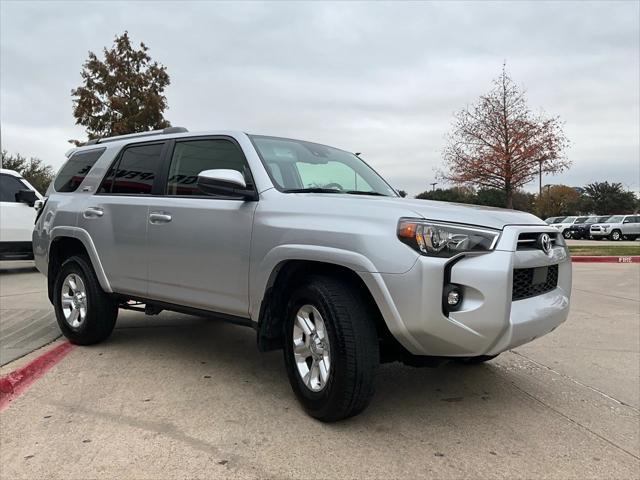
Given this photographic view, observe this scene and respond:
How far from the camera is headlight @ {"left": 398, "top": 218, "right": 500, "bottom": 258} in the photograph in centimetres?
295

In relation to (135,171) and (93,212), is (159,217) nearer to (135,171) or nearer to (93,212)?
(135,171)

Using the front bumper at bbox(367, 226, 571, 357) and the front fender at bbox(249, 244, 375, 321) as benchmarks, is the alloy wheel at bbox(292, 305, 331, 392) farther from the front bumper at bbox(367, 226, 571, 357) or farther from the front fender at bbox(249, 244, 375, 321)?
the front bumper at bbox(367, 226, 571, 357)

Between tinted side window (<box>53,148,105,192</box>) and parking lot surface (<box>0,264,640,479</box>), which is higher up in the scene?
tinted side window (<box>53,148,105,192</box>)

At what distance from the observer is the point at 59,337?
5.34 metres

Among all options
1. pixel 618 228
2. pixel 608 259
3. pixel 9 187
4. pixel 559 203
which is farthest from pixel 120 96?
pixel 559 203

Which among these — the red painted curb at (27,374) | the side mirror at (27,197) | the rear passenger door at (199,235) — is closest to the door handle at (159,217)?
the rear passenger door at (199,235)

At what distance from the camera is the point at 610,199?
221ft

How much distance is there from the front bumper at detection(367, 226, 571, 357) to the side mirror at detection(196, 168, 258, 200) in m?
1.20

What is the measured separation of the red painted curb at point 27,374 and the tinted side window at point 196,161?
170 cm

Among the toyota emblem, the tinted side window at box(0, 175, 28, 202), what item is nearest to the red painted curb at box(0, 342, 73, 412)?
the toyota emblem

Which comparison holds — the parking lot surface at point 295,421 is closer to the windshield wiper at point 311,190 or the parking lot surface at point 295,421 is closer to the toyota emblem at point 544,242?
the toyota emblem at point 544,242

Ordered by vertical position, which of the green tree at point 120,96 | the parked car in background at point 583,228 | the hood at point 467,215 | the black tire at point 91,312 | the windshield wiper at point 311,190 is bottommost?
the parked car in background at point 583,228

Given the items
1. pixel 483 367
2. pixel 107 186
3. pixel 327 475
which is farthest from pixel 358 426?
pixel 107 186

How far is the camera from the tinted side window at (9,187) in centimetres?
1133
